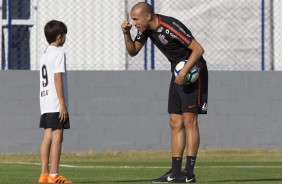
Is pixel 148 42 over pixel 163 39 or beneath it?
over

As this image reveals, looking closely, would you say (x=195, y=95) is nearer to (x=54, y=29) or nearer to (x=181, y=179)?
(x=181, y=179)

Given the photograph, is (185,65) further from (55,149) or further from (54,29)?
(55,149)

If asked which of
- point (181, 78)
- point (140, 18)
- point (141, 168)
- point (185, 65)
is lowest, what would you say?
point (141, 168)

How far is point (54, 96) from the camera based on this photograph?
9.44 m

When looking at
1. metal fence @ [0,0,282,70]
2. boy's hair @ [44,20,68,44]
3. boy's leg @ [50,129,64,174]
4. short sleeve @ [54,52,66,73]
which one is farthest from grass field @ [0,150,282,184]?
metal fence @ [0,0,282,70]

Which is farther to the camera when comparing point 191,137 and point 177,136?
point 177,136

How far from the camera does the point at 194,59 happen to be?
31.6 ft

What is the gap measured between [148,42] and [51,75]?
8.61m

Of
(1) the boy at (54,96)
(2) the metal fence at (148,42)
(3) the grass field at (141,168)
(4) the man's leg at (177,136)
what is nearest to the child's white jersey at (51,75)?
(1) the boy at (54,96)

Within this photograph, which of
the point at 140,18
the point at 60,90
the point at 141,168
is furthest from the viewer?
the point at 141,168

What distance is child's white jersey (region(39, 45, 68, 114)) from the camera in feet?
30.8

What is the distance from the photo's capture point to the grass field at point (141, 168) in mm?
10523

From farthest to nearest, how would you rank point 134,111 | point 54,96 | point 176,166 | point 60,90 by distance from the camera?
point 134,111 → point 176,166 → point 54,96 → point 60,90

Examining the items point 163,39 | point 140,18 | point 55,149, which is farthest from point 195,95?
point 55,149
